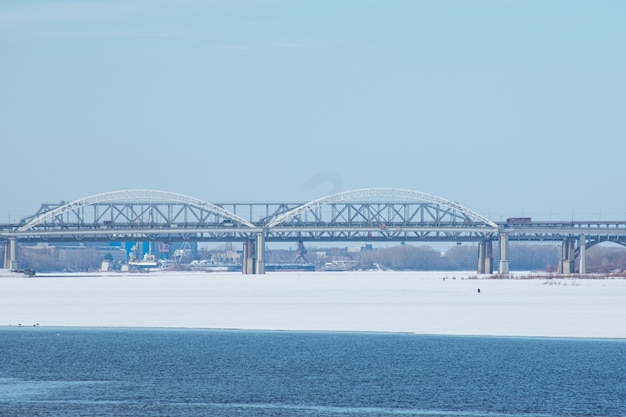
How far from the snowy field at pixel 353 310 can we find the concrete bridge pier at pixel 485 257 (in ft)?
221

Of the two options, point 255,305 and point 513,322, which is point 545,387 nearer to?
point 513,322

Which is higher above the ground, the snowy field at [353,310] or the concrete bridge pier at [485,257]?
the concrete bridge pier at [485,257]

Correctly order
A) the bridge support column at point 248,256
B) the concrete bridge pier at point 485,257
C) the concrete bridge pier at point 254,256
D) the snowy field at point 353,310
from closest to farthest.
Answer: the snowy field at point 353,310 → the concrete bridge pier at point 254,256 → the bridge support column at point 248,256 → the concrete bridge pier at point 485,257

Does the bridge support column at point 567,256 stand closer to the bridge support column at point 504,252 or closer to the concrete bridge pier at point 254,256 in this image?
the bridge support column at point 504,252

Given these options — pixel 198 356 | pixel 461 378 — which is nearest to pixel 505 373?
pixel 461 378

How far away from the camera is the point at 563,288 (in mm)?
71625

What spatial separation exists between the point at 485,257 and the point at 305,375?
367ft

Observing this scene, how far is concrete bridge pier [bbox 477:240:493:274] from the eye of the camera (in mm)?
143275

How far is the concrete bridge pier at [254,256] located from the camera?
140000 mm

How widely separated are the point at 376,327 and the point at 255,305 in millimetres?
12969

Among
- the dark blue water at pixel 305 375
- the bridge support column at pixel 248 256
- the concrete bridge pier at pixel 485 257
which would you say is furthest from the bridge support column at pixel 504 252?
the dark blue water at pixel 305 375

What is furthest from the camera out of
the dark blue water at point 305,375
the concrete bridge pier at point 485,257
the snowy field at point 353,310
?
the concrete bridge pier at point 485,257

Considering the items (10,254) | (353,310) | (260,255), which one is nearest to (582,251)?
(260,255)

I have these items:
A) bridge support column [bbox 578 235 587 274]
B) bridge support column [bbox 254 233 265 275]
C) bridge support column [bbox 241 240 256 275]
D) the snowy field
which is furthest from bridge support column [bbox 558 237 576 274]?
the snowy field
